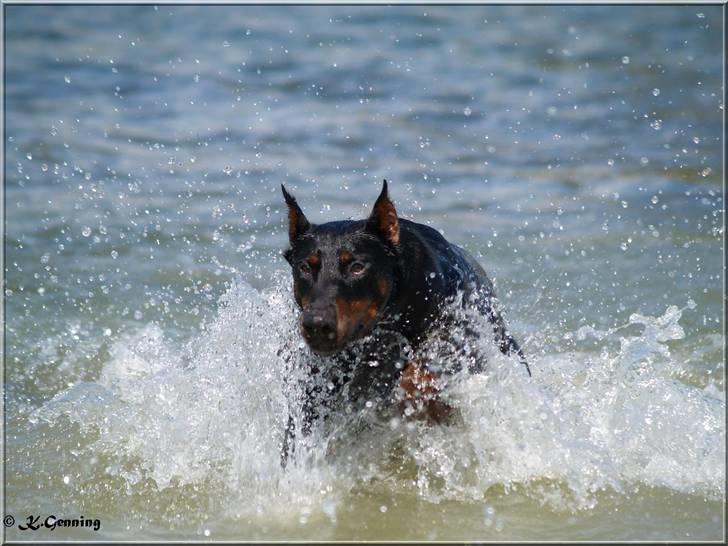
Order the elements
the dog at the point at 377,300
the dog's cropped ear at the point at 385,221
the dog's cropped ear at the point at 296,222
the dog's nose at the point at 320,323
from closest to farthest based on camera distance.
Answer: the dog's nose at the point at 320,323
the dog at the point at 377,300
the dog's cropped ear at the point at 385,221
the dog's cropped ear at the point at 296,222

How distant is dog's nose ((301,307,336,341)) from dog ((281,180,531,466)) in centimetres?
8

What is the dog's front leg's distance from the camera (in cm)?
450

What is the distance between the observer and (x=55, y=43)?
683 inches

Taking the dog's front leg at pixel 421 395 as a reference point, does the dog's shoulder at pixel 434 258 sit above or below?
above

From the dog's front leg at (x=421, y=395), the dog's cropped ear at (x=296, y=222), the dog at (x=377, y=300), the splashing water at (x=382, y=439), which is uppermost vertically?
the dog's cropped ear at (x=296, y=222)

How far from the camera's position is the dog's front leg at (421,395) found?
14.8 feet

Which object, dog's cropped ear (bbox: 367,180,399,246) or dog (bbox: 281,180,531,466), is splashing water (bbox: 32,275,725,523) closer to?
dog (bbox: 281,180,531,466)

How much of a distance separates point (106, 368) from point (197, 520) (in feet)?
7.53

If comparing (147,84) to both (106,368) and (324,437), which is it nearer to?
(106,368)

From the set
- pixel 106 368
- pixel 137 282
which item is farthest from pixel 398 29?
pixel 106 368

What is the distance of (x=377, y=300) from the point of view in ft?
13.8

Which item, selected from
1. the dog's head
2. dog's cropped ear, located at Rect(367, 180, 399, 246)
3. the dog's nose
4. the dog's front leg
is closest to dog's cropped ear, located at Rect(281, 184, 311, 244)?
the dog's head

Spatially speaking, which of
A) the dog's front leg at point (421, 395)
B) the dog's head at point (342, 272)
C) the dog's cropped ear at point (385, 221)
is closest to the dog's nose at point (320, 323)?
the dog's head at point (342, 272)

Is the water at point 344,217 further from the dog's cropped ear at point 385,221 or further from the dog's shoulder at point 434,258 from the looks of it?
the dog's cropped ear at point 385,221
